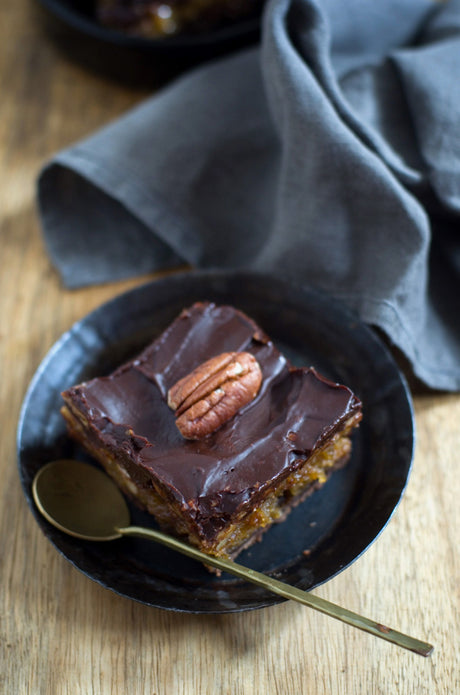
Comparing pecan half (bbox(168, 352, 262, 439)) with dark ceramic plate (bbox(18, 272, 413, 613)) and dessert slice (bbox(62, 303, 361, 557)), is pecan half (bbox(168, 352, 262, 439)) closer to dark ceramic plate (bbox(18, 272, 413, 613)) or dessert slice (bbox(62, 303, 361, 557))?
dessert slice (bbox(62, 303, 361, 557))

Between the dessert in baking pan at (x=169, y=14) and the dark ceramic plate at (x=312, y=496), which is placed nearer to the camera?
the dark ceramic plate at (x=312, y=496)

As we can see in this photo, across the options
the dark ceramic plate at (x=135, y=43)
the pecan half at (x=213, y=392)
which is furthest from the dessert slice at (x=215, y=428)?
the dark ceramic plate at (x=135, y=43)

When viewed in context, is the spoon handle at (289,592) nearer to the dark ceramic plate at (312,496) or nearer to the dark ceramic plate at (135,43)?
the dark ceramic plate at (312,496)

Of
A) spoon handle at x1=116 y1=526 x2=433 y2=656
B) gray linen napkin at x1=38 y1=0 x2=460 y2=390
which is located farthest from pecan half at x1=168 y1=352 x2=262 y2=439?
gray linen napkin at x1=38 y1=0 x2=460 y2=390

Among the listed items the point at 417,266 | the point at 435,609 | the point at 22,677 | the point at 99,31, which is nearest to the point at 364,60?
the point at 417,266

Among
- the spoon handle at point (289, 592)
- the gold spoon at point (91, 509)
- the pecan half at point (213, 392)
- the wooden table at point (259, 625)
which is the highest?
the pecan half at point (213, 392)

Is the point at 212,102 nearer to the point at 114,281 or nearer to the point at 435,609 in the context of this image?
the point at 114,281
